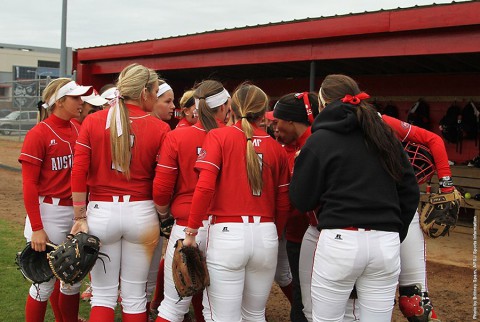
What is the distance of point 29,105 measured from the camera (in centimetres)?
2416

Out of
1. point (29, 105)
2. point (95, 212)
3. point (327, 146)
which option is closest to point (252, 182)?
point (327, 146)

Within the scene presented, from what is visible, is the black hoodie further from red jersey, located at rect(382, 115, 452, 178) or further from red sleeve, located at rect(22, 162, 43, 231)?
red sleeve, located at rect(22, 162, 43, 231)

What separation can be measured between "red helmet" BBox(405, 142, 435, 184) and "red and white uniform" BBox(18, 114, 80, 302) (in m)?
2.27

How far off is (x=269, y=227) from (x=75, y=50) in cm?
1113

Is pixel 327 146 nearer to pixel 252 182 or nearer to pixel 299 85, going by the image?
pixel 252 182

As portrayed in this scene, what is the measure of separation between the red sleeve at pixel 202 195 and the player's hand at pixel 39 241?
1.08 metres

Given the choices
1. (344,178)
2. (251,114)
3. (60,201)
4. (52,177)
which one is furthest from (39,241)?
(344,178)

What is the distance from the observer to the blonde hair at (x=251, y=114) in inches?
117

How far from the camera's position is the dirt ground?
4.75 metres

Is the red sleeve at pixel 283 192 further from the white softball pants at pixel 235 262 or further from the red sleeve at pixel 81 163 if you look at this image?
Answer: the red sleeve at pixel 81 163

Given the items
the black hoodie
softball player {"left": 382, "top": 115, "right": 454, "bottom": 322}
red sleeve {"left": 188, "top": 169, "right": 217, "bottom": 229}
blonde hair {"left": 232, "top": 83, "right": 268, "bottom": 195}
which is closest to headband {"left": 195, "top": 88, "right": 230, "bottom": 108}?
blonde hair {"left": 232, "top": 83, "right": 268, "bottom": 195}

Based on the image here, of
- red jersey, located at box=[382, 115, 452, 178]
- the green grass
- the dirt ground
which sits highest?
red jersey, located at box=[382, 115, 452, 178]

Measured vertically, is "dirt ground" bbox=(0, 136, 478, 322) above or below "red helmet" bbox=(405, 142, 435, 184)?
below

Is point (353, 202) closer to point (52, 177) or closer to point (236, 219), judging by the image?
point (236, 219)
